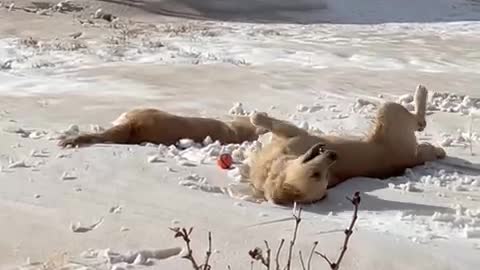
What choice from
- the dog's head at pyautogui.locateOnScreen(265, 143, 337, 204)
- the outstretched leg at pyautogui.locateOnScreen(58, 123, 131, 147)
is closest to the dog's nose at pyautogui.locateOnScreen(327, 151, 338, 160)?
the dog's head at pyautogui.locateOnScreen(265, 143, 337, 204)

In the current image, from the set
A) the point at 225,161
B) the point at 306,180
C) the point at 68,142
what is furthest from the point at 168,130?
the point at 306,180

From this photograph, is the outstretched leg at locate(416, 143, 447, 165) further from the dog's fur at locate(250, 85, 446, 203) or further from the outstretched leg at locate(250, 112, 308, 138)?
the outstretched leg at locate(250, 112, 308, 138)

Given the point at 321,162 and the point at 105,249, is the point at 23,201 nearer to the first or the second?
the point at 105,249

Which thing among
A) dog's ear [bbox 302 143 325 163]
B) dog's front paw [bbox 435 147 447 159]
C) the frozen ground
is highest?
dog's ear [bbox 302 143 325 163]

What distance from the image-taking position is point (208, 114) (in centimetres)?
712

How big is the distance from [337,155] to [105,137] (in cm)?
162

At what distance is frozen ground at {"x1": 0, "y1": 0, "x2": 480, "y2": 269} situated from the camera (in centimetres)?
398

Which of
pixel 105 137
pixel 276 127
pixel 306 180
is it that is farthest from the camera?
pixel 105 137

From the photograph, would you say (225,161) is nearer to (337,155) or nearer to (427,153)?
(337,155)

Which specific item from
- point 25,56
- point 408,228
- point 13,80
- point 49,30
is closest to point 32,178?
point 408,228

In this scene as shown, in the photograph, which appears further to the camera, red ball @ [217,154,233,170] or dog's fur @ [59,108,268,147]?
dog's fur @ [59,108,268,147]

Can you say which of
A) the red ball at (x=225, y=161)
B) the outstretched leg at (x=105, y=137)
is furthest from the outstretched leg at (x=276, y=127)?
the outstretched leg at (x=105, y=137)

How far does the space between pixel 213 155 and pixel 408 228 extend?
1.63 metres

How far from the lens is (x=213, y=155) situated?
220 inches
